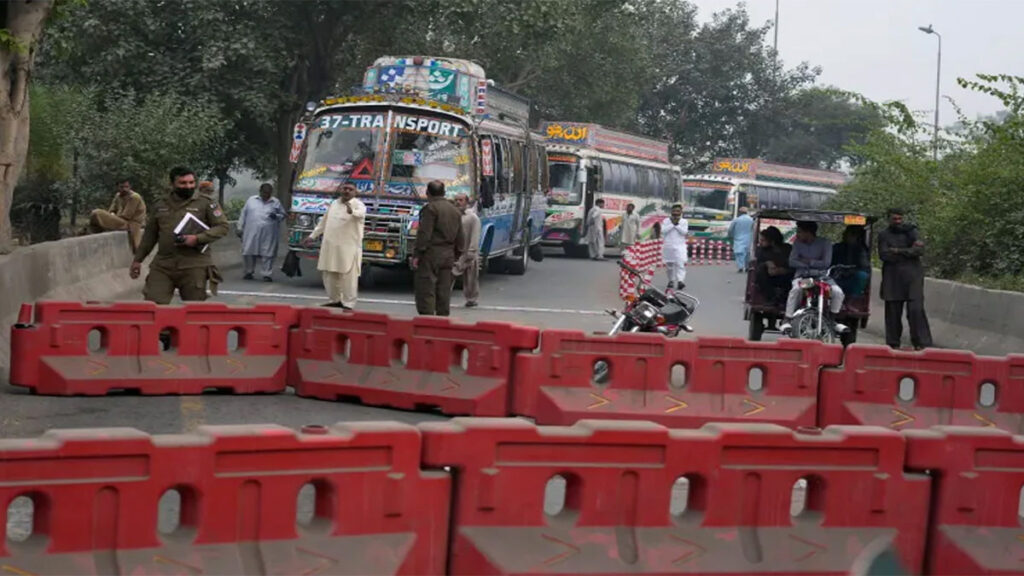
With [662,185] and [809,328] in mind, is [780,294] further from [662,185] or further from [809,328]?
[662,185]

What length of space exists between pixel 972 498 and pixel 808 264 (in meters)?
9.56

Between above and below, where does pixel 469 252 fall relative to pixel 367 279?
above

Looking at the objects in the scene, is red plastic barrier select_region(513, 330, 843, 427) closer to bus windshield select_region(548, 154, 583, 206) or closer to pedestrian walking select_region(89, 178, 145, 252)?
pedestrian walking select_region(89, 178, 145, 252)

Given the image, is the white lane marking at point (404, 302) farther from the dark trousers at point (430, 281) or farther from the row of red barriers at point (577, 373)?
the row of red barriers at point (577, 373)

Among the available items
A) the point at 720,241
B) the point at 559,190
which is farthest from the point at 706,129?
the point at 559,190

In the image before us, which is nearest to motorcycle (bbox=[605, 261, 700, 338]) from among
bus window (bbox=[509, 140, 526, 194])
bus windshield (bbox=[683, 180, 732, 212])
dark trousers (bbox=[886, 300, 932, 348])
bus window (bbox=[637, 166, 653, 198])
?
dark trousers (bbox=[886, 300, 932, 348])

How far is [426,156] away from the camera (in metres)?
23.1

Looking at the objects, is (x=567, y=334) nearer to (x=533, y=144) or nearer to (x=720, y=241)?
(x=533, y=144)

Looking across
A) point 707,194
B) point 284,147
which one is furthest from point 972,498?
point 707,194

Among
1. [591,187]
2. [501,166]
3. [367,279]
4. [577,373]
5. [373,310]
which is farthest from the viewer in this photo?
[591,187]

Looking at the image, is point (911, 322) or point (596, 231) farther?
point (596, 231)

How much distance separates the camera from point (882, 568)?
20.2 ft

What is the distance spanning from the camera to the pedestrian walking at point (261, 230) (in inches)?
946

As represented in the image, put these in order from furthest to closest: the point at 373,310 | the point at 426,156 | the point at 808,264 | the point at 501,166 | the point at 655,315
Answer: the point at 501,166 → the point at 426,156 → the point at 373,310 → the point at 808,264 → the point at 655,315
